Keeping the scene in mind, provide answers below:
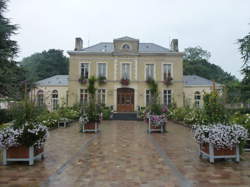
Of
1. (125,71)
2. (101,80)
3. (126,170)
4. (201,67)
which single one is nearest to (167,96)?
(125,71)

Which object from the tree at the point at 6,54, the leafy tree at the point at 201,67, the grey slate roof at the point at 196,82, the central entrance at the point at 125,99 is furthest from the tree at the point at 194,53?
the tree at the point at 6,54

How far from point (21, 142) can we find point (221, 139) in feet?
14.5

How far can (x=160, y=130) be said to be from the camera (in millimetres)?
Result: 9594

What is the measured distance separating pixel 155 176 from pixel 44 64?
38104 millimetres

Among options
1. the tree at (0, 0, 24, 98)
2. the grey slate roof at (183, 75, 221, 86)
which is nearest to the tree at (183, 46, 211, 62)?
the grey slate roof at (183, 75, 221, 86)

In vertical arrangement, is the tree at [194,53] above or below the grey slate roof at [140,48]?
above

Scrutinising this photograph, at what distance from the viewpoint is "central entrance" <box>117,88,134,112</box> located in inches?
812

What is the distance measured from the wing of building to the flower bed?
15647 millimetres

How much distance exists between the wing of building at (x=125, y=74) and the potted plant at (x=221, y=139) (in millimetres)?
15716

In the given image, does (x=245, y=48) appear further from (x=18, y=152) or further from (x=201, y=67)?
(x=201, y=67)

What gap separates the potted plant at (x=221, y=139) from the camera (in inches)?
173

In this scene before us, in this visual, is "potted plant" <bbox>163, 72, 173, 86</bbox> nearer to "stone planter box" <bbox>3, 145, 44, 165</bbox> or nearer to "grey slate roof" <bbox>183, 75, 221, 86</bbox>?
"grey slate roof" <bbox>183, 75, 221, 86</bbox>

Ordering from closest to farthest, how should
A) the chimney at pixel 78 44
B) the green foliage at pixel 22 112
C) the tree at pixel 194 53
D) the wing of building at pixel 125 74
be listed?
1. the green foliage at pixel 22 112
2. the wing of building at pixel 125 74
3. the chimney at pixel 78 44
4. the tree at pixel 194 53

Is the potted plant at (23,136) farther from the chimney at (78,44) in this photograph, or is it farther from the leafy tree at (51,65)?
the leafy tree at (51,65)
